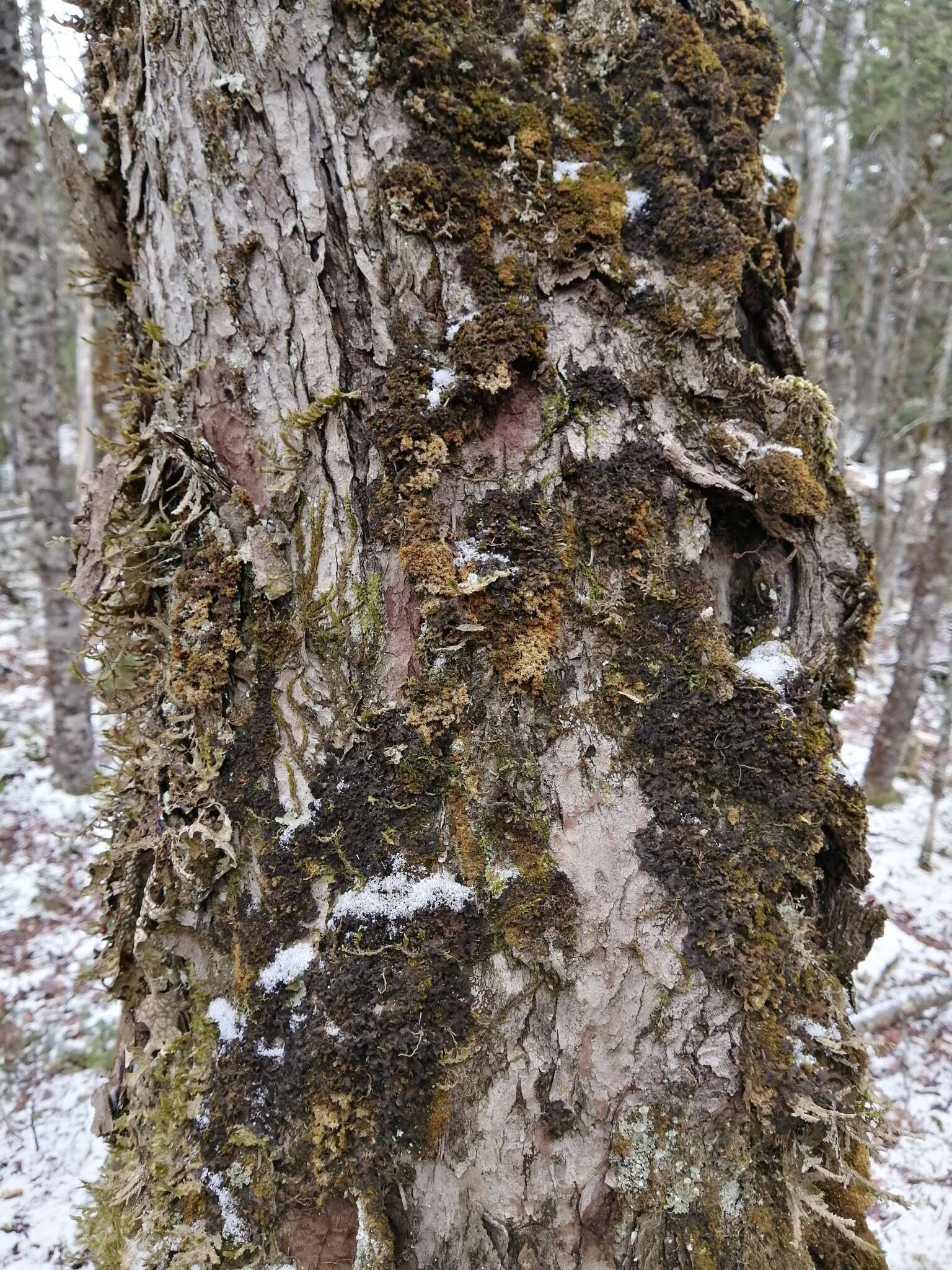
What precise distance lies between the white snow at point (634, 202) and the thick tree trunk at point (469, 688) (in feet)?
0.04

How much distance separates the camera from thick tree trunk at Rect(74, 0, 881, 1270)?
1.34 meters

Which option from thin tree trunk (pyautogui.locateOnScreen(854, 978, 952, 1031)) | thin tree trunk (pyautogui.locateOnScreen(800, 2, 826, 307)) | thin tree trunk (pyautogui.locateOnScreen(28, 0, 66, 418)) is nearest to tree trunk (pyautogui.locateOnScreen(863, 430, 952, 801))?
thin tree trunk (pyautogui.locateOnScreen(854, 978, 952, 1031))

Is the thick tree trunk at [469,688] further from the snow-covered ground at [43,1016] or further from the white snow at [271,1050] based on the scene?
the snow-covered ground at [43,1016]

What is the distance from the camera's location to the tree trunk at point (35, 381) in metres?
6.29

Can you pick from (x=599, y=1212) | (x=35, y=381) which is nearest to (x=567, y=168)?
(x=599, y=1212)

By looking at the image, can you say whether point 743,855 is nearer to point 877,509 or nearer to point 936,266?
point 877,509

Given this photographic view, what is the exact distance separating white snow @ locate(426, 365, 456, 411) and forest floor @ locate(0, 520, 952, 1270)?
125 centimetres

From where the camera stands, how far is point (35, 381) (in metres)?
6.72

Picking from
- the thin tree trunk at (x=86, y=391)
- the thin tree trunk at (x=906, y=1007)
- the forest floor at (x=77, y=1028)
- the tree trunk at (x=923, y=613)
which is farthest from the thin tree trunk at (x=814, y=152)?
the thin tree trunk at (x=86, y=391)

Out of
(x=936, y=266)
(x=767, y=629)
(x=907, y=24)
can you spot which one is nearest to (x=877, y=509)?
(x=907, y=24)

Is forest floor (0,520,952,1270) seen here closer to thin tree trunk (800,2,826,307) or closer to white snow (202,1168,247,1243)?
white snow (202,1168,247,1243)

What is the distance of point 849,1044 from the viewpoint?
1443 millimetres

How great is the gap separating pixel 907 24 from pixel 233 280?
44.1 feet

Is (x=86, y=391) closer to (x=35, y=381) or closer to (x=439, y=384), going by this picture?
(x=35, y=381)
